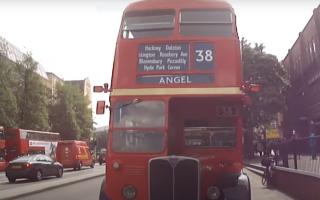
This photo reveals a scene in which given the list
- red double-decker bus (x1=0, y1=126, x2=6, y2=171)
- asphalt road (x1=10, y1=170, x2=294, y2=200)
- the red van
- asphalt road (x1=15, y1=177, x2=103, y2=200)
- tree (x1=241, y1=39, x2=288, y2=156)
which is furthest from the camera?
tree (x1=241, y1=39, x2=288, y2=156)

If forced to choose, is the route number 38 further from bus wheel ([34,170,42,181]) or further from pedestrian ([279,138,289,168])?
bus wheel ([34,170,42,181])

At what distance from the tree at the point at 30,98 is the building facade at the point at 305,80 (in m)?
28.7

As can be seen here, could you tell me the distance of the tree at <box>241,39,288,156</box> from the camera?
52.8 metres

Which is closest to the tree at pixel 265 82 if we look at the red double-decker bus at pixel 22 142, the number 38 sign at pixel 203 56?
the red double-decker bus at pixel 22 142

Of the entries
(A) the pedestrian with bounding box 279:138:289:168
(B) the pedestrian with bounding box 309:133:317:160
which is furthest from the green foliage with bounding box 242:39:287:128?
(B) the pedestrian with bounding box 309:133:317:160

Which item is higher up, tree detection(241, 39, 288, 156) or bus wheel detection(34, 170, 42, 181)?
tree detection(241, 39, 288, 156)

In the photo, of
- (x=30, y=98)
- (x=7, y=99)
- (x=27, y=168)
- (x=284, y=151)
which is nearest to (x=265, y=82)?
(x=7, y=99)

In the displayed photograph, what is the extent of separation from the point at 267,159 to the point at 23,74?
158 ft

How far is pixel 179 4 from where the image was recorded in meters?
11.4

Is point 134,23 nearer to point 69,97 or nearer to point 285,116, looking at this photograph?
point 285,116

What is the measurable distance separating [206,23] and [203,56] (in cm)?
81

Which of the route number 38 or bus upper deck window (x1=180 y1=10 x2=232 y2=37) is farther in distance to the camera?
bus upper deck window (x1=180 y1=10 x2=232 y2=37)

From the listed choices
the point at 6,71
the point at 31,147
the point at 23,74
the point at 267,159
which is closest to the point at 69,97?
the point at 23,74

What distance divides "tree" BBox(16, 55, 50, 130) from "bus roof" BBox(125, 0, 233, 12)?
2117 inches
